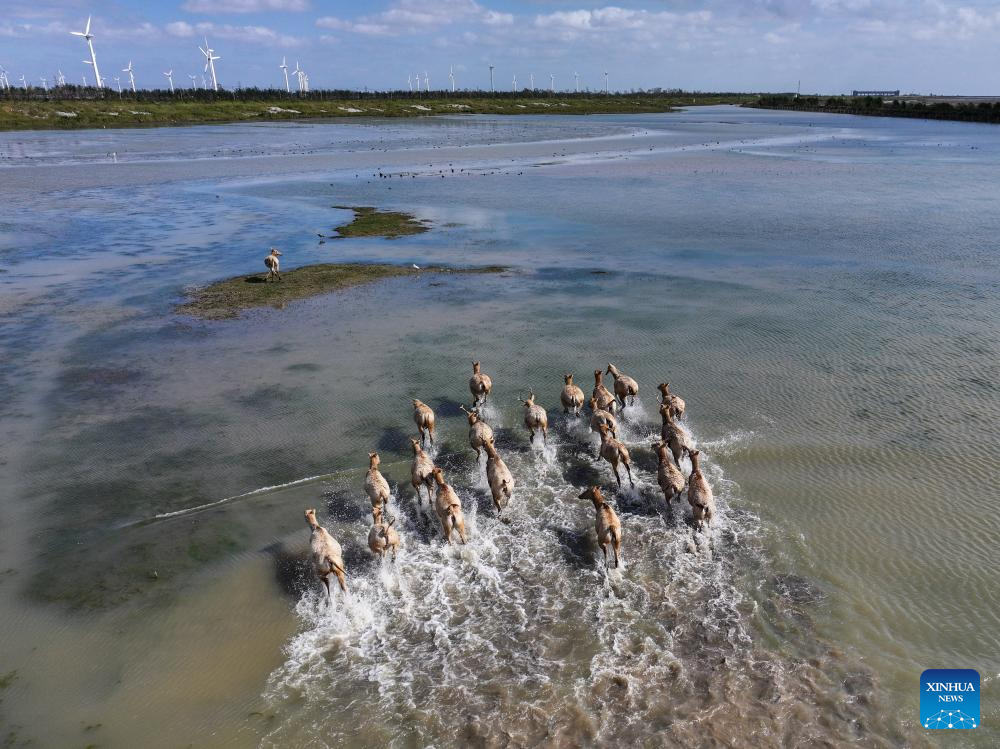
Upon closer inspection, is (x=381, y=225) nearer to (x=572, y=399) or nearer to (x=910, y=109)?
(x=572, y=399)

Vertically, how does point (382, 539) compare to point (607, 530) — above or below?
below

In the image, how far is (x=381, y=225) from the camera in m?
37.4

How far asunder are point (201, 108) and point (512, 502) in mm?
158762

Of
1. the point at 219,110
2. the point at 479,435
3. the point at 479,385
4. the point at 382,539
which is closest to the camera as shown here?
the point at 382,539

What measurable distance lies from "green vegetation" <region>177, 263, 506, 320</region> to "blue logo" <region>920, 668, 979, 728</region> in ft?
70.7

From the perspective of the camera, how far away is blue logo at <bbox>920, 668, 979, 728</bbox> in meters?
8.35

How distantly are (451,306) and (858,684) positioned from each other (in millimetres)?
17605

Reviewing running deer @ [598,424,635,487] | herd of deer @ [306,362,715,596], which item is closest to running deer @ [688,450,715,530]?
herd of deer @ [306,362,715,596]

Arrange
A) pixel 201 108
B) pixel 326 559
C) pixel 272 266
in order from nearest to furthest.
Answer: pixel 326 559 → pixel 272 266 → pixel 201 108

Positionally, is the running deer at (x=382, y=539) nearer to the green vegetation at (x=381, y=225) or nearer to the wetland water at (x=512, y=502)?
the wetland water at (x=512, y=502)

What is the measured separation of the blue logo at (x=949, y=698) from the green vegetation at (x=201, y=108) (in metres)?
137

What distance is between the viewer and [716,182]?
50125 mm

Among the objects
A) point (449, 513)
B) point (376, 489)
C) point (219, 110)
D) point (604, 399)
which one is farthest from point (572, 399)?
point (219, 110)

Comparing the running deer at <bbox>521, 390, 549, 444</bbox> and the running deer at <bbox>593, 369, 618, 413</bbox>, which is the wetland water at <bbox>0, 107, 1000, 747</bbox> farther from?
the running deer at <bbox>593, 369, 618, 413</bbox>
